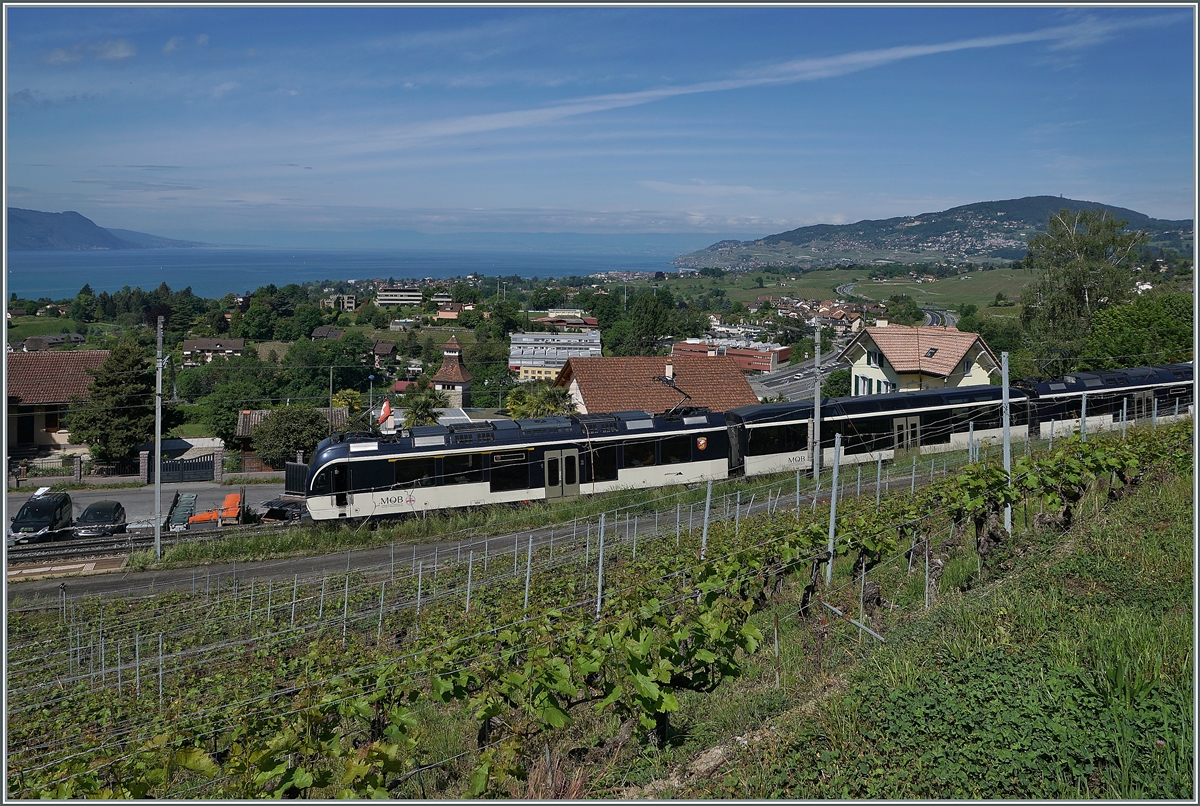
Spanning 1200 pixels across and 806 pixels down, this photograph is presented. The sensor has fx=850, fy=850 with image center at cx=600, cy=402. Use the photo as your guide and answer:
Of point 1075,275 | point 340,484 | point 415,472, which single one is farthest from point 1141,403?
point 340,484

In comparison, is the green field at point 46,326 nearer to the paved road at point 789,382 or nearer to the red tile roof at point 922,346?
the paved road at point 789,382

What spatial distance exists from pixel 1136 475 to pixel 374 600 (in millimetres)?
12249

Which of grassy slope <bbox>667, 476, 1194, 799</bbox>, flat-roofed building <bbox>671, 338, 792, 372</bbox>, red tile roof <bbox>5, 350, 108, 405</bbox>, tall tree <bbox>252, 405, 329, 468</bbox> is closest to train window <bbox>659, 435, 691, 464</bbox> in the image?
grassy slope <bbox>667, 476, 1194, 799</bbox>

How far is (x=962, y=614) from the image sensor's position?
795cm

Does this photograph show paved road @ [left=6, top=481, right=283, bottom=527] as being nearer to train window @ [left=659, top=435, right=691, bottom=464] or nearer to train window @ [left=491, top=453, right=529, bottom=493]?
train window @ [left=491, top=453, right=529, bottom=493]

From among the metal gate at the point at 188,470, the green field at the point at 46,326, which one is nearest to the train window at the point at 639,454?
the metal gate at the point at 188,470

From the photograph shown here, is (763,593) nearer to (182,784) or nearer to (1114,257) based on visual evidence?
(182,784)

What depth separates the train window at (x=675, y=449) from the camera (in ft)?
73.5

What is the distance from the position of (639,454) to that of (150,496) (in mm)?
23923

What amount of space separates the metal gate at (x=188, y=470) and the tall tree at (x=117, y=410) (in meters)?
2.80

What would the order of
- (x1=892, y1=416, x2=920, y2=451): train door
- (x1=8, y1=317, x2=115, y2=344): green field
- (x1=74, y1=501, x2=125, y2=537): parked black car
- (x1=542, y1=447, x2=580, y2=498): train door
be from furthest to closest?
(x1=8, y1=317, x2=115, y2=344): green field → (x1=892, y1=416, x2=920, y2=451): train door → (x1=74, y1=501, x2=125, y2=537): parked black car → (x1=542, y1=447, x2=580, y2=498): train door

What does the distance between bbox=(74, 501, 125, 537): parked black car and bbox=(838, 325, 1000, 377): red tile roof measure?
97.5 feet

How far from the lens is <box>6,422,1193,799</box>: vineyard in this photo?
6070mm

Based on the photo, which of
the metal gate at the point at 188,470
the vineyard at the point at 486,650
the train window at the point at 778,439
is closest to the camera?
the vineyard at the point at 486,650
